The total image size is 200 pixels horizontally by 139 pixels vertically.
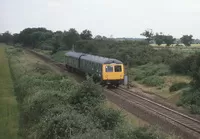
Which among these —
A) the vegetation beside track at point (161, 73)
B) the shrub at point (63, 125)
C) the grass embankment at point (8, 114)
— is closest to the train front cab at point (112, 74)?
the vegetation beside track at point (161, 73)

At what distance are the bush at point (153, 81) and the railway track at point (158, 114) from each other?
4803mm

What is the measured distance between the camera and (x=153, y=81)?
3431 cm

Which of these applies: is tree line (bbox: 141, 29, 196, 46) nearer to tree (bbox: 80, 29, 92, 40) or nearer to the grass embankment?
tree (bbox: 80, 29, 92, 40)

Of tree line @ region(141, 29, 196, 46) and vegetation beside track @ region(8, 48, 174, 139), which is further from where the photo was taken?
tree line @ region(141, 29, 196, 46)

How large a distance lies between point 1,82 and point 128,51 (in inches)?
889

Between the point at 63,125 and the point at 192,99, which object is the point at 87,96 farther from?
the point at 192,99

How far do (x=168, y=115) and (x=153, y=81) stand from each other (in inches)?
520

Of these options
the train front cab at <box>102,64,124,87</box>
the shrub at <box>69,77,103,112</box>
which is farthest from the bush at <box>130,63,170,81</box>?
the shrub at <box>69,77,103,112</box>

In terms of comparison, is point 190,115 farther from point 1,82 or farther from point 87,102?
point 1,82

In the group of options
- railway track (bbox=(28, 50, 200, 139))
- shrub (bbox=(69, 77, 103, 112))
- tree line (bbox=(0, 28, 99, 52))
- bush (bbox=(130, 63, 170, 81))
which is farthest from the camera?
tree line (bbox=(0, 28, 99, 52))

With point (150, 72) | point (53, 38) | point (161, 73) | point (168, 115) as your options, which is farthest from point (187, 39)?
point (168, 115)

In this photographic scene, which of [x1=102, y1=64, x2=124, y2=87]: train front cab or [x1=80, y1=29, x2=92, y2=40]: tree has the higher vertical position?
[x1=80, y1=29, x2=92, y2=40]: tree

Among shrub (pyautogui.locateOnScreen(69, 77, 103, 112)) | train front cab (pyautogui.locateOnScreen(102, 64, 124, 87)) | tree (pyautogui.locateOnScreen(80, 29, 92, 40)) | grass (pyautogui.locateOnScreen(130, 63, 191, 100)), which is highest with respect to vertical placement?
tree (pyautogui.locateOnScreen(80, 29, 92, 40))

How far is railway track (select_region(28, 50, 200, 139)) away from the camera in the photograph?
17766 mm
